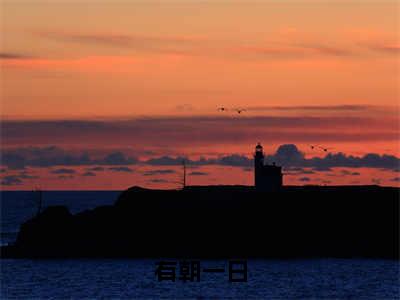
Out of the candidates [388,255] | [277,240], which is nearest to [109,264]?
[277,240]

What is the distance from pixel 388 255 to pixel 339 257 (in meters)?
5.05

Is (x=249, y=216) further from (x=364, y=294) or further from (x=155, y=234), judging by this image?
(x=364, y=294)

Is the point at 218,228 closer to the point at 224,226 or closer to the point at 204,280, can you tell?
the point at 224,226

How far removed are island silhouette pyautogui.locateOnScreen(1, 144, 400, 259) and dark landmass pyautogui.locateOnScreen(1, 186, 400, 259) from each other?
3.9 inches

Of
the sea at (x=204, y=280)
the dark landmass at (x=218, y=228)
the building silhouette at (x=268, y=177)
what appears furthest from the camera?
the building silhouette at (x=268, y=177)

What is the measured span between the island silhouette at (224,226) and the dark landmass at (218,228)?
10cm

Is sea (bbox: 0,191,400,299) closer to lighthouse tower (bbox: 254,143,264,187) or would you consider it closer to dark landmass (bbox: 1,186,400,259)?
dark landmass (bbox: 1,186,400,259)

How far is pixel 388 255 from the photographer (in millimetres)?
115125

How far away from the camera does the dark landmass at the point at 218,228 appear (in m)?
114

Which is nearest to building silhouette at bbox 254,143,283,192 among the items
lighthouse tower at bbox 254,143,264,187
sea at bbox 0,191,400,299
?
lighthouse tower at bbox 254,143,264,187

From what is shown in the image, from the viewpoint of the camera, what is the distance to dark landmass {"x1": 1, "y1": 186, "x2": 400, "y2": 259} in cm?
11400

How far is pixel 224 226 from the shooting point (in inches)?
4596

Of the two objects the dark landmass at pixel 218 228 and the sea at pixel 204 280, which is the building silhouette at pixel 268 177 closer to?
the dark landmass at pixel 218 228

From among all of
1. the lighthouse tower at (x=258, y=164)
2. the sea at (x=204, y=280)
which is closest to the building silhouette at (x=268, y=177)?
the lighthouse tower at (x=258, y=164)
